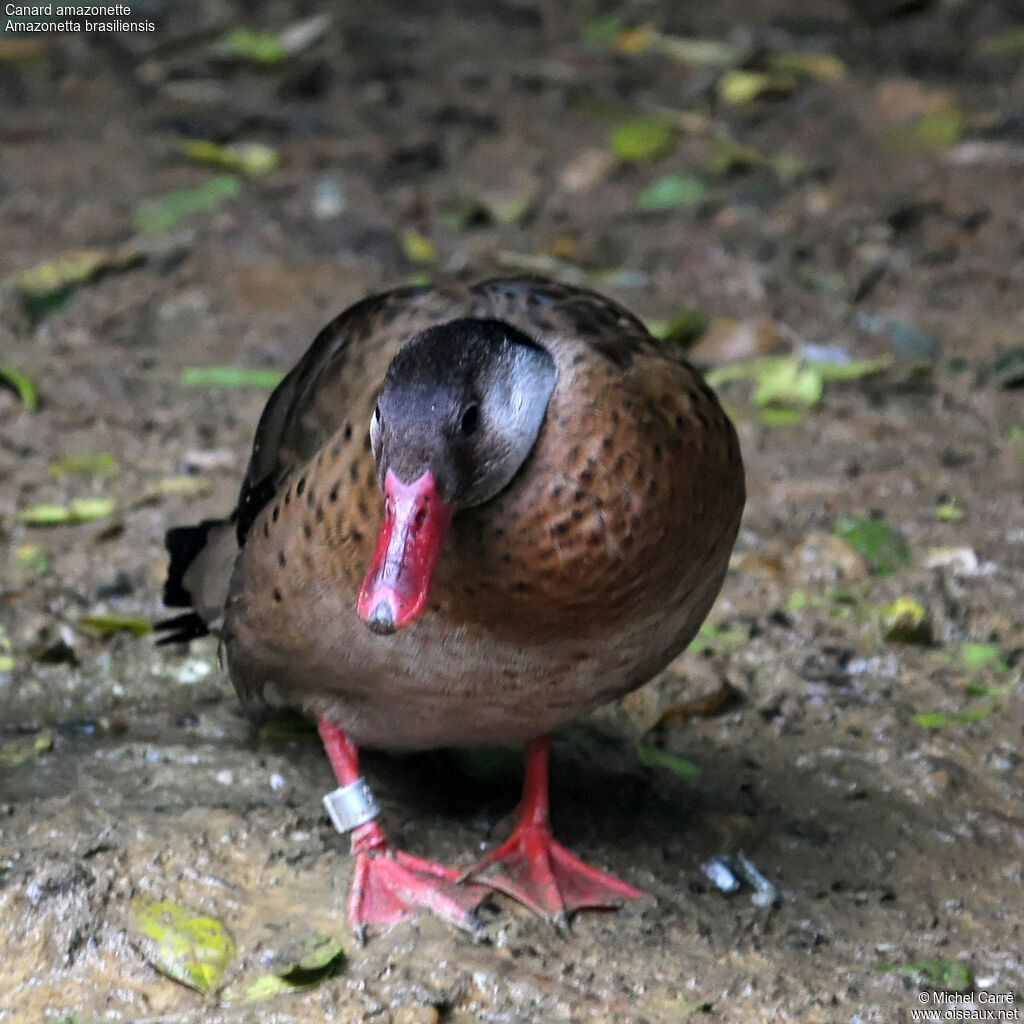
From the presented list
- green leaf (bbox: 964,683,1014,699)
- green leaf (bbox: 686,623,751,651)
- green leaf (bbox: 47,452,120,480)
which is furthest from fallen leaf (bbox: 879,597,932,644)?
green leaf (bbox: 47,452,120,480)

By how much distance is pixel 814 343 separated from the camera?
19.2ft

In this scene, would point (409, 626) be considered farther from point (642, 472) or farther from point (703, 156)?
point (703, 156)

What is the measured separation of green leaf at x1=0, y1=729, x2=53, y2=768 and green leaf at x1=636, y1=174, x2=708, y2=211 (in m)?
4.01

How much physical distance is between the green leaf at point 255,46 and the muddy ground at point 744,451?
0.08 m

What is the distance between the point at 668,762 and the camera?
3.86 metres

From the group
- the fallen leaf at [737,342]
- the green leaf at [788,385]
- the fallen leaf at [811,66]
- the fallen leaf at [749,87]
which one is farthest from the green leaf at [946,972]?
the fallen leaf at [811,66]

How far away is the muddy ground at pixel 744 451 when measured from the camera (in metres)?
3.14

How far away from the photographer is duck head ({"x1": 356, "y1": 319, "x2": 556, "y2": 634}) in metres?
2.69

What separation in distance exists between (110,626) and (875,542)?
83.4 inches

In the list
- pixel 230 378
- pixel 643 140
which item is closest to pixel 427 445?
pixel 230 378

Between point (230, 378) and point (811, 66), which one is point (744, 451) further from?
point (811, 66)

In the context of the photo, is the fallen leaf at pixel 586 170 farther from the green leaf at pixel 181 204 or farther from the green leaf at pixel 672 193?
the green leaf at pixel 181 204

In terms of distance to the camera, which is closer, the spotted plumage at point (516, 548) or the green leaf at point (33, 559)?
the spotted plumage at point (516, 548)

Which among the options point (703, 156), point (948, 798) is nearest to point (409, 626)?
point (948, 798)
